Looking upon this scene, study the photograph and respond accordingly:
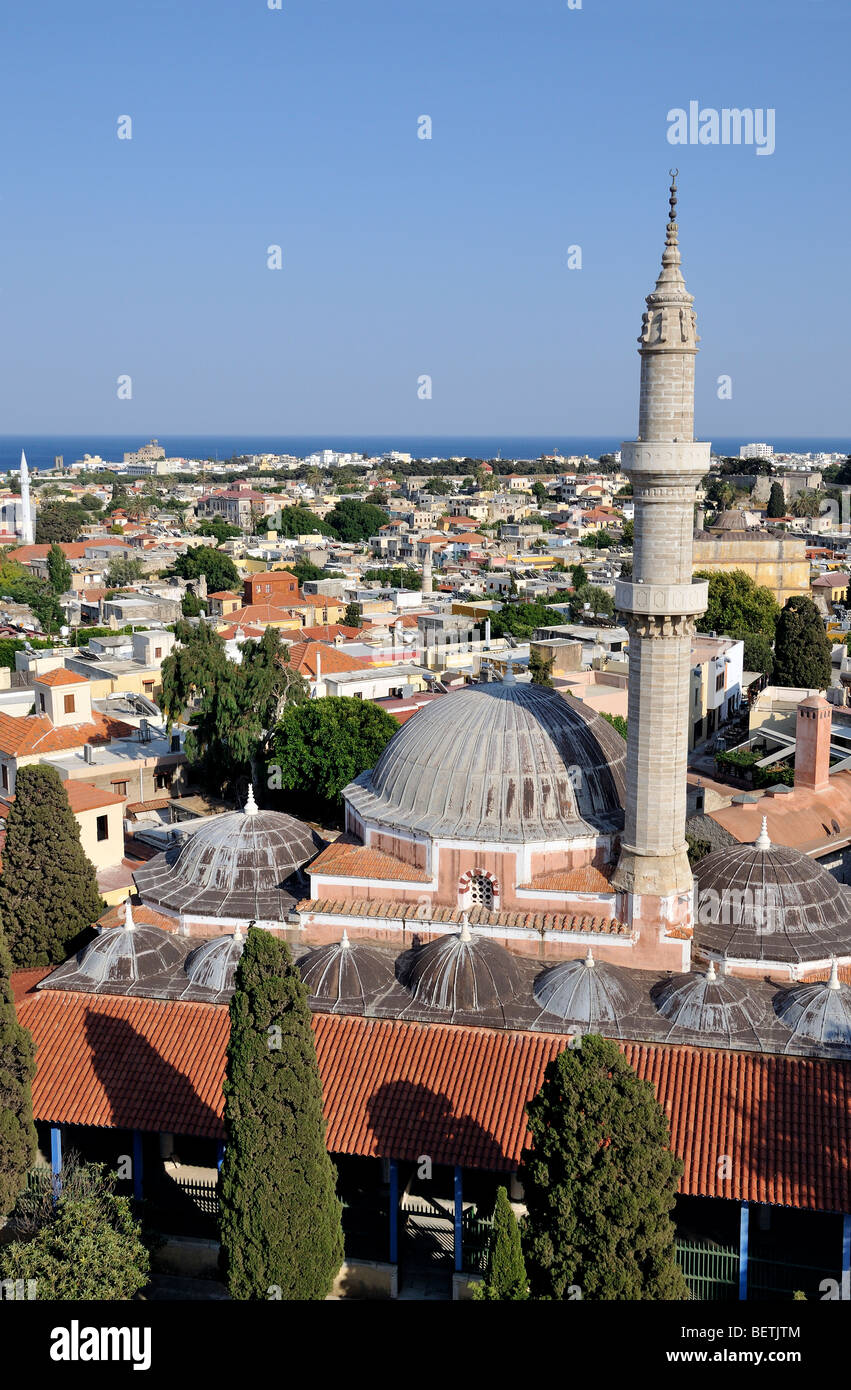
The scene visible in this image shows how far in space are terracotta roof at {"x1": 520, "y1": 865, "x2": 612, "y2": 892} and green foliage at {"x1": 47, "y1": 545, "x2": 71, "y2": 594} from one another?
201 feet

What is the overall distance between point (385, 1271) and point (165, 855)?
9496 mm

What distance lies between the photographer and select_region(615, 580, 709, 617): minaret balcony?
19109mm

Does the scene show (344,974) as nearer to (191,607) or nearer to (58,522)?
(191,607)

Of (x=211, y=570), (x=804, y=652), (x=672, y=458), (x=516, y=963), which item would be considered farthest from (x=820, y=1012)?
(x=211, y=570)

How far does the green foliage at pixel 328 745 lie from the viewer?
32906 millimetres

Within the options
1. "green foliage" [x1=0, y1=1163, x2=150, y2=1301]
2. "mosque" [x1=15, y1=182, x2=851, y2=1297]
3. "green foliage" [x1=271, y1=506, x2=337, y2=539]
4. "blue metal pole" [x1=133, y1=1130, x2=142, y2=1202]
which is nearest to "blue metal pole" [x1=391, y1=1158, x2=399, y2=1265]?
"mosque" [x1=15, y1=182, x2=851, y2=1297]

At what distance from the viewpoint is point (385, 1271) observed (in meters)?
16.0

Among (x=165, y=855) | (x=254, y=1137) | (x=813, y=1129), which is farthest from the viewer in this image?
(x=165, y=855)

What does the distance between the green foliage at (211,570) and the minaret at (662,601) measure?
66294 millimetres

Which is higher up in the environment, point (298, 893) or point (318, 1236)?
point (298, 893)

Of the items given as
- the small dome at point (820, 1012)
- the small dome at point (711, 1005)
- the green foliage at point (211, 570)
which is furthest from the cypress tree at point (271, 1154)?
the green foliage at point (211, 570)

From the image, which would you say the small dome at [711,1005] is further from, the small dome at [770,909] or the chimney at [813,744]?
the chimney at [813,744]

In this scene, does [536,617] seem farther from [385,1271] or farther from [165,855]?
[385,1271]
